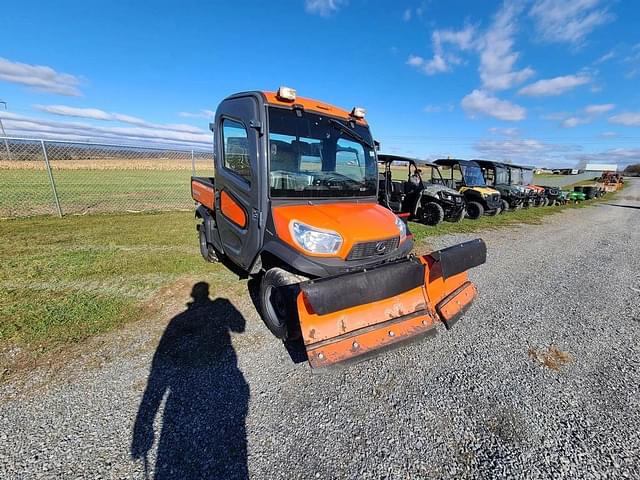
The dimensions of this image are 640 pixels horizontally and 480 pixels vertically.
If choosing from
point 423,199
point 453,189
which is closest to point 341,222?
point 423,199

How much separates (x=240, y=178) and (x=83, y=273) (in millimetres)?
2919

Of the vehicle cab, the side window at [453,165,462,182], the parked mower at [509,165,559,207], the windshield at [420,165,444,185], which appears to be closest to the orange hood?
the vehicle cab

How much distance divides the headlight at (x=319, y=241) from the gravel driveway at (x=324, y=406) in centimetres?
107

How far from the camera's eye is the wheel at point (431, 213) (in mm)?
9203

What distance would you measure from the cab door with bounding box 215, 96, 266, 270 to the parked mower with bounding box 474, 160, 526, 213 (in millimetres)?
12969

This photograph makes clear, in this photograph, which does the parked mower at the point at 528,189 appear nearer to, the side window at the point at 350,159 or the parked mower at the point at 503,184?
the parked mower at the point at 503,184

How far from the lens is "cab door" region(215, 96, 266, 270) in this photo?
3107 millimetres

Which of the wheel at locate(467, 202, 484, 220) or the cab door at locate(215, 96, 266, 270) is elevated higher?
the cab door at locate(215, 96, 266, 270)

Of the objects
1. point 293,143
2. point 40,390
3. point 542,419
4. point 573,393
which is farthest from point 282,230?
point 573,393

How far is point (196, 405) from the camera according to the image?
Result: 2148 millimetres

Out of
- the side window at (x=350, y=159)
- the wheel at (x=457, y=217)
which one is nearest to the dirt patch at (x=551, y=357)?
the side window at (x=350, y=159)

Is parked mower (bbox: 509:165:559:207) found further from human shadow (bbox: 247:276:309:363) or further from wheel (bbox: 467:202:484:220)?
human shadow (bbox: 247:276:309:363)

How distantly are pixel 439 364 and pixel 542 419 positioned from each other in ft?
2.65

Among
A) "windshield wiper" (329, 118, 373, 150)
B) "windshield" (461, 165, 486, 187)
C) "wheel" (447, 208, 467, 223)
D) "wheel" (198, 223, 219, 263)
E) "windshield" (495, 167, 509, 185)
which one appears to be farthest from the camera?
"windshield" (495, 167, 509, 185)
